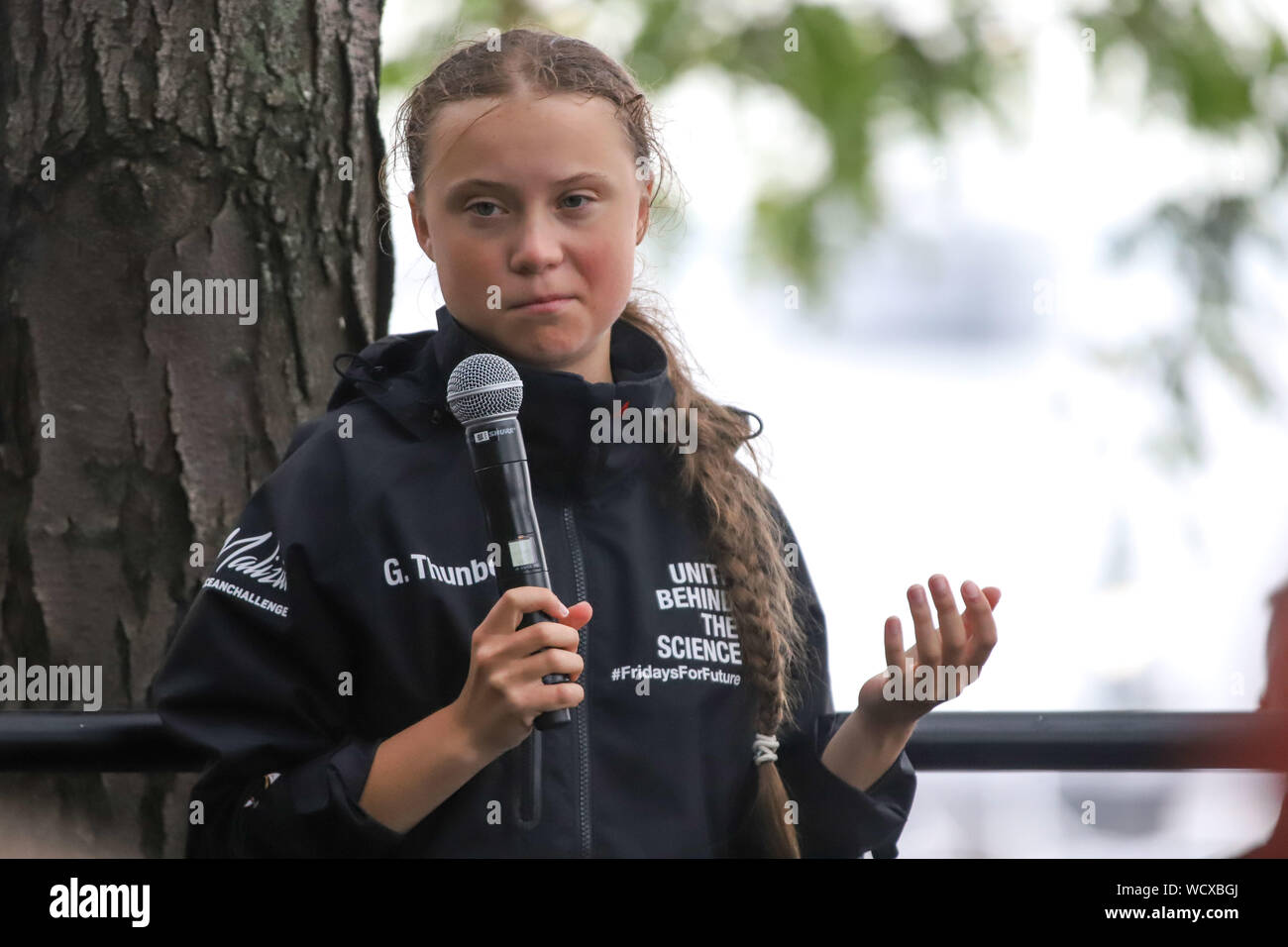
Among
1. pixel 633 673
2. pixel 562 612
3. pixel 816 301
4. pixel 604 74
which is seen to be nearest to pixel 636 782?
pixel 633 673

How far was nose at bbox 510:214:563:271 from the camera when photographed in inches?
68.0

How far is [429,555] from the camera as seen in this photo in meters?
1.72

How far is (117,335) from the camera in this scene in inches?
89.7

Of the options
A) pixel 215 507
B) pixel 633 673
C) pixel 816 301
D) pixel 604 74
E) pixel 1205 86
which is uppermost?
pixel 1205 86

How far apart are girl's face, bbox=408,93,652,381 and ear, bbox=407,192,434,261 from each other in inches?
2.5

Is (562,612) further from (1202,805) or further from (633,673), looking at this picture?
(1202,805)

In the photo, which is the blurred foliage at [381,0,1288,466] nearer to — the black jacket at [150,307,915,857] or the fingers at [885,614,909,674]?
the black jacket at [150,307,915,857]

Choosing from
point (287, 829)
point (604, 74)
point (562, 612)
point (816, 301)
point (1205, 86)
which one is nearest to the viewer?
point (562, 612)

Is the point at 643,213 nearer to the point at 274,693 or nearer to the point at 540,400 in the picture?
the point at 540,400

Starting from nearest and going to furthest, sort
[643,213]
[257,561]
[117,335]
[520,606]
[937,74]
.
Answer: [520,606], [257,561], [643,213], [117,335], [937,74]

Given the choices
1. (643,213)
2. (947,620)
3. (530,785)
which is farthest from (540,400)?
(947,620)

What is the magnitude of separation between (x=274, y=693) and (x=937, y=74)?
8.76ft
